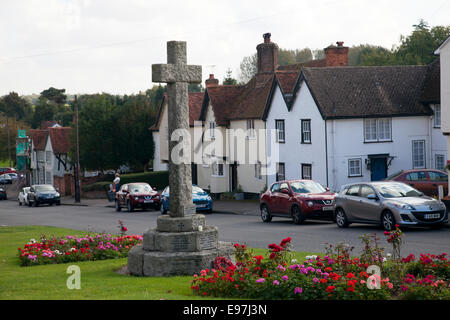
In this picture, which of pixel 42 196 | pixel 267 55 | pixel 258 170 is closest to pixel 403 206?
pixel 258 170

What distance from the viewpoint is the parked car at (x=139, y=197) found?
39.5 metres

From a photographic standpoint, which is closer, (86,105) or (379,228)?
(379,228)

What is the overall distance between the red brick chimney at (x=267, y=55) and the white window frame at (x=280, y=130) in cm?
546

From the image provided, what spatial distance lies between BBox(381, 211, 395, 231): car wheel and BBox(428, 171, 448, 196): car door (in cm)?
1025

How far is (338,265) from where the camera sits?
11117 mm

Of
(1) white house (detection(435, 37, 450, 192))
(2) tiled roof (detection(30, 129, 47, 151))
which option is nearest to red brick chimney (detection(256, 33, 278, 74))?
(1) white house (detection(435, 37, 450, 192))

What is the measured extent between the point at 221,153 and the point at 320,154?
1153 centimetres

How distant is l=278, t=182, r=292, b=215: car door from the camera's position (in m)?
26.9

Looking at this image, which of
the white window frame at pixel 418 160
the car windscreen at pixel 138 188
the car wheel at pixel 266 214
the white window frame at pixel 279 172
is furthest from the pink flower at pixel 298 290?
the white window frame at pixel 279 172

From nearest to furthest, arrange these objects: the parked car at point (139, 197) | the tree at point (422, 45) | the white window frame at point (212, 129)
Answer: the parked car at point (139, 197), the white window frame at point (212, 129), the tree at point (422, 45)

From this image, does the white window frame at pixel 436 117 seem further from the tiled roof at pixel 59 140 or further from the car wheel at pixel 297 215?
the tiled roof at pixel 59 140

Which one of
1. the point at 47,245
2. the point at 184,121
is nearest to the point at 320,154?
the point at 47,245

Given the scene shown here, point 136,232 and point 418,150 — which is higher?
point 418,150

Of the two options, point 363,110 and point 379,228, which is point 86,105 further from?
point 379,228
